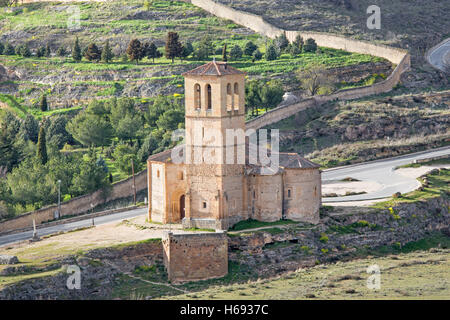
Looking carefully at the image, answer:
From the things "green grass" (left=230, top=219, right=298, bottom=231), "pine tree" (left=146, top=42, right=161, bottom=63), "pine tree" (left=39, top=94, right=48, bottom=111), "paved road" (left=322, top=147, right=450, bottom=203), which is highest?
"pine tree" (left=146, top=42, right=161, bottom=63)

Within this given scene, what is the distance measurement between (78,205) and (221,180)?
15056mm

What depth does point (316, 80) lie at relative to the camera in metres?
97.3

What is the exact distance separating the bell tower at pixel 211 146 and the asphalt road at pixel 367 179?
758 cm

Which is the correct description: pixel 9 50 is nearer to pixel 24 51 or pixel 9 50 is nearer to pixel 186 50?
pixel 24 51

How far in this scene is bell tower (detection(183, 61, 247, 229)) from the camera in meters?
61.8

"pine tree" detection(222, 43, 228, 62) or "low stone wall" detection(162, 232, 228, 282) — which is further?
"pine tree" detection(222, 43, 228, 62)

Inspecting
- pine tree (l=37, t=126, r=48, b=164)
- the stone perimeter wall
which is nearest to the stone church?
pine tree (l=37, t=126, r=48, b=164)

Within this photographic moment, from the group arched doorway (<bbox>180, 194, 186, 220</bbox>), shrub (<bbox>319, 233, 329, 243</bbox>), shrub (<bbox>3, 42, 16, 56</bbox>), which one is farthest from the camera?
shrub (<bbox>3, 42, 16, 56</bbox>)

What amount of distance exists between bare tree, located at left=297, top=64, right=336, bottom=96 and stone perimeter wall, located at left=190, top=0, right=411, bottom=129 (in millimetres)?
3564

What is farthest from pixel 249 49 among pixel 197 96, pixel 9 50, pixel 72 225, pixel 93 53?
pixel 197 96

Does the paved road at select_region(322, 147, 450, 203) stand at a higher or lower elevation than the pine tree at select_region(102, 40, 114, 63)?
lower

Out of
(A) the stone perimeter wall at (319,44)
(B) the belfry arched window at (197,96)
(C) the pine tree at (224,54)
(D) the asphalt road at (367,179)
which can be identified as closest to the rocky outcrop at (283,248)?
(D) the asphalt road at (367,179)

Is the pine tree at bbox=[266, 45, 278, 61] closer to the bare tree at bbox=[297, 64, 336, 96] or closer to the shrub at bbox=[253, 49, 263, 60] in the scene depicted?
the shrub at bbox=[253, 49, 263, 60]

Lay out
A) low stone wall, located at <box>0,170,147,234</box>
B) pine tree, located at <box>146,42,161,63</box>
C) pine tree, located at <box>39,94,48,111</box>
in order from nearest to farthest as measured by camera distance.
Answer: low stone wall, located at <box>0,170,147,234</box> < pine tree, located at <box>39,94,48,111</box> < pine tree, located at <box>146,42,161,63</box>
